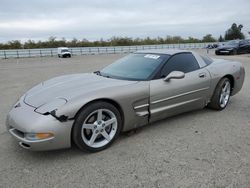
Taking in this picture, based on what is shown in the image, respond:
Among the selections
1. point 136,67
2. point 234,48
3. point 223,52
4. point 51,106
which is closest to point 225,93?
point 136,67

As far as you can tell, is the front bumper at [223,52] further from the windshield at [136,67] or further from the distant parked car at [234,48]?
the windshield at [136,67]

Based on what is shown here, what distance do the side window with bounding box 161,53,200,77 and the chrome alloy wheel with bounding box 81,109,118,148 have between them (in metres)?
1.13

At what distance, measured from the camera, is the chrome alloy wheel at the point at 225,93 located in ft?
15.0

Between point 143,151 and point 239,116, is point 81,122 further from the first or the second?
point 239,116

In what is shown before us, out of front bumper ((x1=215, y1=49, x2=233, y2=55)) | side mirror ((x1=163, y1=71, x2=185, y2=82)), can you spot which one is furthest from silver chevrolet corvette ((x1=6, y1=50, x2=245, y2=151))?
front bumper ((x1=215, y1=49, x2=233, y2=55))

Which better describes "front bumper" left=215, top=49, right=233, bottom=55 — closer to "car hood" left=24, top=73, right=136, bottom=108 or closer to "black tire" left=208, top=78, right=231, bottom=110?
"black tire" left=208, top=78, right=231, bottom=110

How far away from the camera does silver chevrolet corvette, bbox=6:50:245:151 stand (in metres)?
2.66

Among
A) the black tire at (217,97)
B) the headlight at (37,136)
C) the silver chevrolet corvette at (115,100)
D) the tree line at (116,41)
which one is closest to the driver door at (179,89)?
the silver chevrolet corvette at (115,100)

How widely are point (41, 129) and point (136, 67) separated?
1.88 metres

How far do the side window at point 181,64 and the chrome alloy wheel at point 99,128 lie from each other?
44.5 inches

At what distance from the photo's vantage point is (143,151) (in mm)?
2988

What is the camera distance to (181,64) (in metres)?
3.96

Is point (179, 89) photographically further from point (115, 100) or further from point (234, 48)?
point (234, 48)

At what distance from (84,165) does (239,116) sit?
9.86 ft
